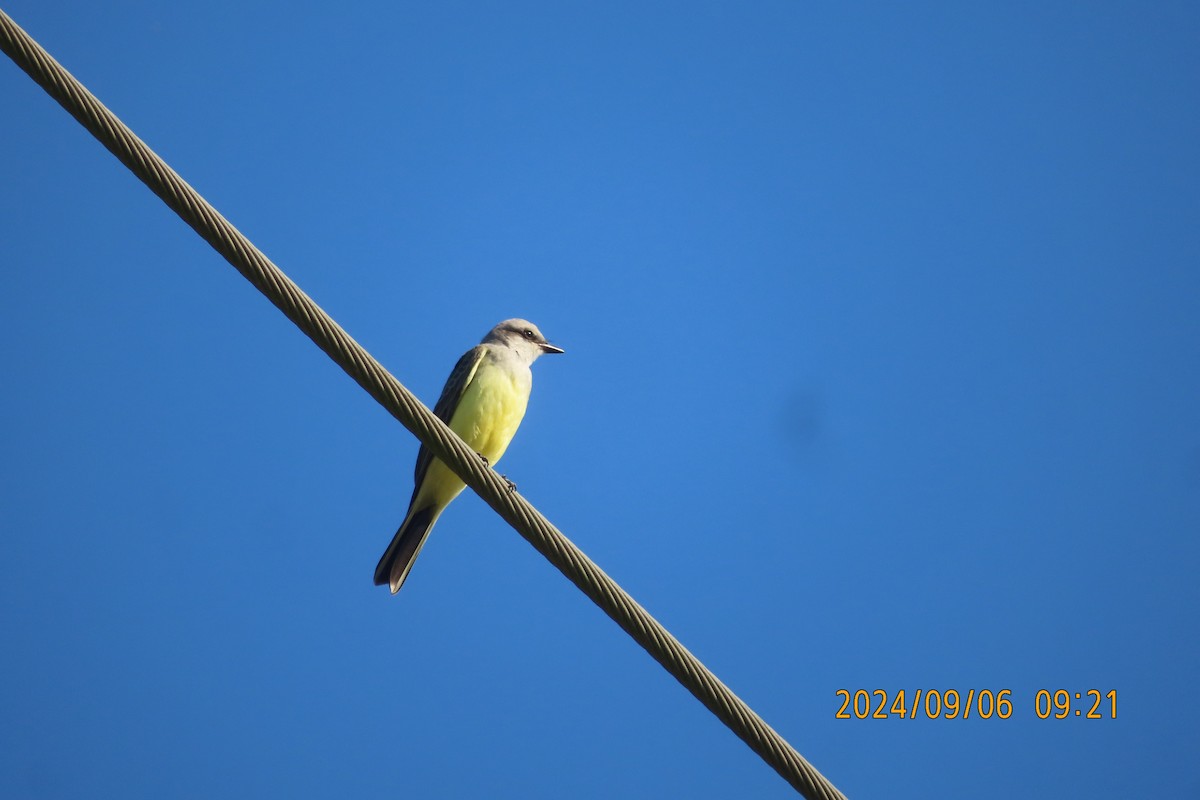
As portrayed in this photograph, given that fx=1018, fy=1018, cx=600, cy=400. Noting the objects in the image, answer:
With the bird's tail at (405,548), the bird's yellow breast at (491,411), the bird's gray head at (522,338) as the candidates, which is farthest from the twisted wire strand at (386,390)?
the bird's gray head at (522,338)

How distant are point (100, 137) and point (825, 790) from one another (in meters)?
3.08

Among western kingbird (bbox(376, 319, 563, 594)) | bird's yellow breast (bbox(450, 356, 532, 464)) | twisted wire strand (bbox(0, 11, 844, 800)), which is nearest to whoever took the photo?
twisted wire strand (bbox(0, 11, 844, 800))

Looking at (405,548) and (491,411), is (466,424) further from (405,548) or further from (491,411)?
(405,548)

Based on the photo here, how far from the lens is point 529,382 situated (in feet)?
22.9

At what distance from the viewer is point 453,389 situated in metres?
6.88

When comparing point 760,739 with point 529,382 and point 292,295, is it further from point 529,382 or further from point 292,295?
point 529,382

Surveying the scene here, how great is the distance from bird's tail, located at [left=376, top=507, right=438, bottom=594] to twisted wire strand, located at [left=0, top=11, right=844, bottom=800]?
258cm

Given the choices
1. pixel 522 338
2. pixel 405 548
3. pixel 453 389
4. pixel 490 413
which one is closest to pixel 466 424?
pixel 490 413

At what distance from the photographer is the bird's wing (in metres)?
6.57

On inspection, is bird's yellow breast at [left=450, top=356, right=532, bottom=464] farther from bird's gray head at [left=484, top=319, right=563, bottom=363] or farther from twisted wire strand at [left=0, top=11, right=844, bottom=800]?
twisted wire strand at [left=0, top=11, right=844, bottom=800]

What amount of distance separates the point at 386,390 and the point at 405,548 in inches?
116

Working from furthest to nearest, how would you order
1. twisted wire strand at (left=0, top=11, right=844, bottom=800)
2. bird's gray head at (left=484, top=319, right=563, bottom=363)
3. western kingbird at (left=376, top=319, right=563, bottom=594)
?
bird's gray head at (left=484, top=319, right=563, bottom=363)
western kingbird at (left=376, top=319, right=563, bottom=594)
twisted wire strand at (left=0, top=11, right=844, bottom=800)

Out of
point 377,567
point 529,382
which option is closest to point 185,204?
point 377,567

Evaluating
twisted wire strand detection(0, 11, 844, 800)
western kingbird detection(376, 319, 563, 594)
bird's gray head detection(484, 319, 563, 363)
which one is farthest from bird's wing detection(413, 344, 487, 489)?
twisted wire strand detection(0, 11, 844, 800)
